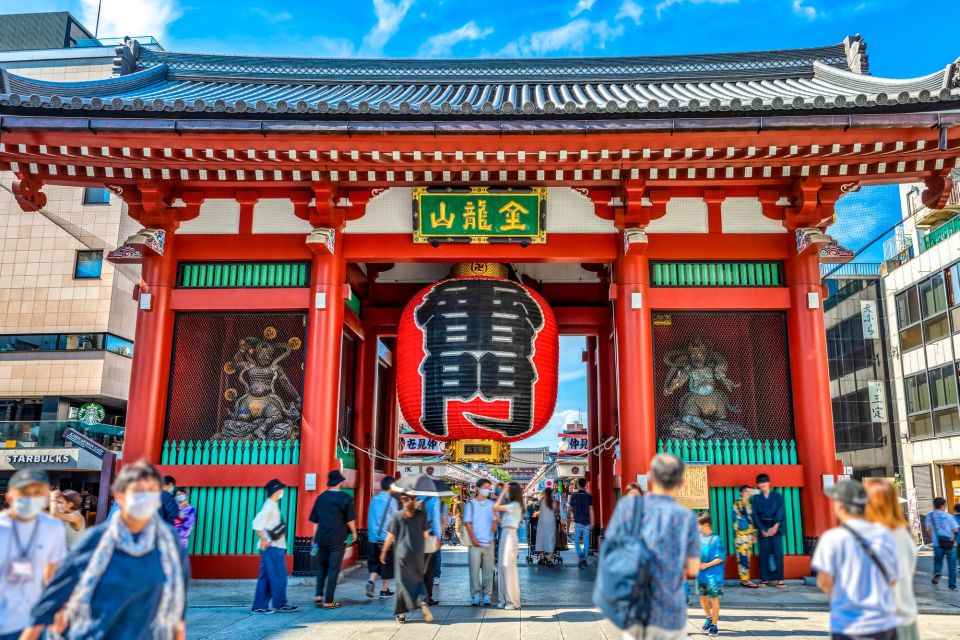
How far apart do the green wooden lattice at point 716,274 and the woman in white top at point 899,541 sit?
7.19m

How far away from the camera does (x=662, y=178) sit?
34.8 feet

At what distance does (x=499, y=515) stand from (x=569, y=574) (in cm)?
425

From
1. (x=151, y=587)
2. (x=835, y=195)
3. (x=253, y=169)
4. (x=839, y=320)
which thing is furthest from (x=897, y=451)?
(x=151, y=587)

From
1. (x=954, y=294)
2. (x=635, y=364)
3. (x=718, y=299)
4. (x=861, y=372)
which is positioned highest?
(x=954, y=294)

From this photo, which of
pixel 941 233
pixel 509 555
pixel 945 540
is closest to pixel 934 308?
pixel 941 233

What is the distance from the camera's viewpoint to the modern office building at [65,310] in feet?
95.6

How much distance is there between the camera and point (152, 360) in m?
10.7

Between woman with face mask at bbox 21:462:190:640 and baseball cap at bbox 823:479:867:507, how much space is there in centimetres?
362

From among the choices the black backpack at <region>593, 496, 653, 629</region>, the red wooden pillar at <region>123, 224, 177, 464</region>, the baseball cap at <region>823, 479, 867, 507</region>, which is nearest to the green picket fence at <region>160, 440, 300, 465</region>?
the red wooden pillar at <region>123, 224, 177, 464</region>

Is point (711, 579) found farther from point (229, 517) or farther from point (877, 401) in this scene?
point (877, 401)

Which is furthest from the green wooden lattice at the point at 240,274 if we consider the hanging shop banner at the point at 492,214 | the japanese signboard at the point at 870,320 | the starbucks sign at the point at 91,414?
the japanese signboard at the point at 870,320

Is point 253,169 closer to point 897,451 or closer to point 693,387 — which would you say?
point 693,387

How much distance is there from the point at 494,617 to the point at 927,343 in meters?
26.5

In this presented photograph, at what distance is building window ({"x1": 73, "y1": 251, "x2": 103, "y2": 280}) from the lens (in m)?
30.4
